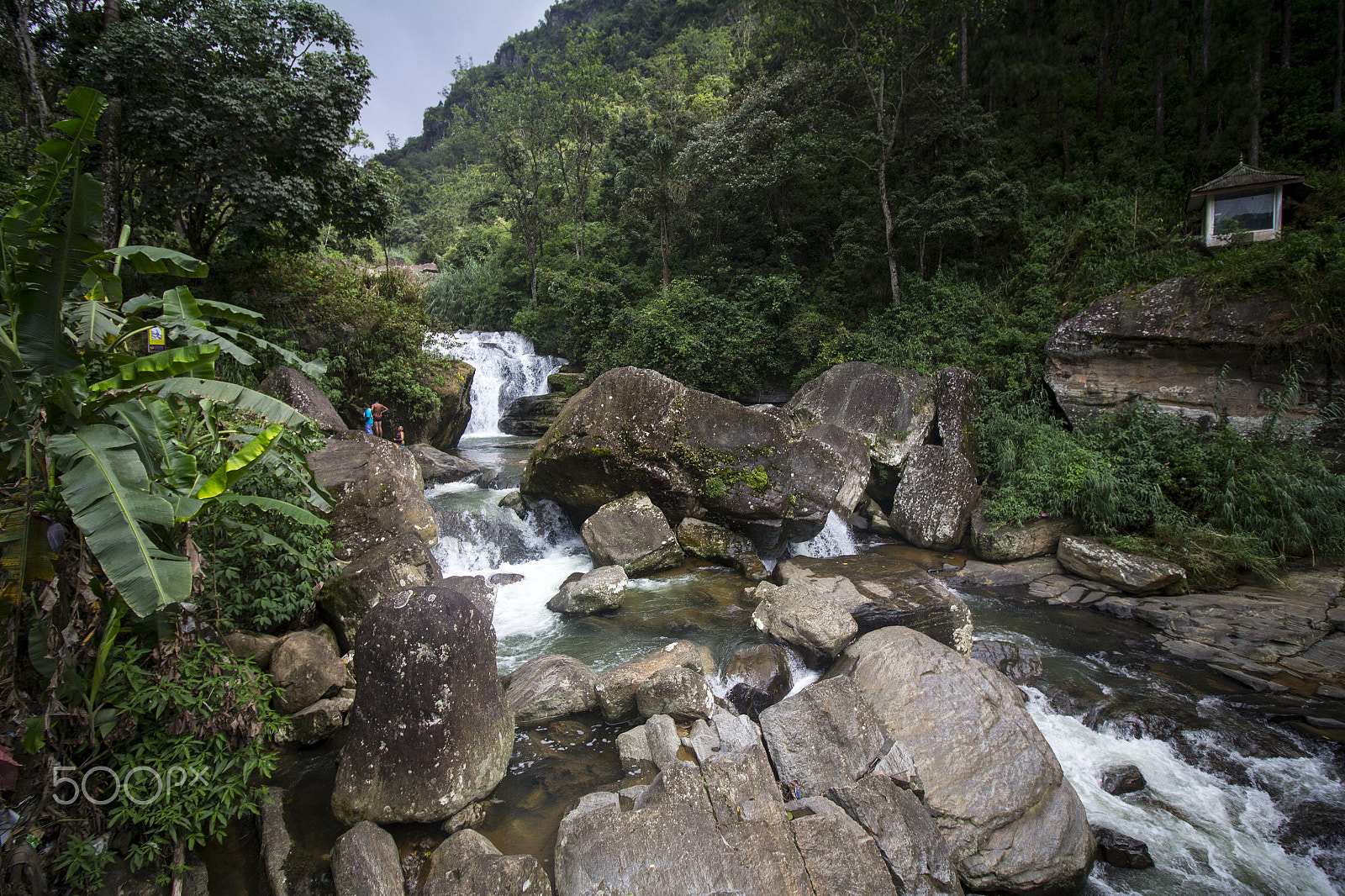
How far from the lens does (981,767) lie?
4.82 metres

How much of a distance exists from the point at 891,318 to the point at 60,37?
60.1 ft

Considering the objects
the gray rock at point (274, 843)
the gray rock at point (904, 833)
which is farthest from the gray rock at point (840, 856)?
the gray rock at point (274, 843)

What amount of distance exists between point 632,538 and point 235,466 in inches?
253

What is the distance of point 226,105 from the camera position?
34.3 ft

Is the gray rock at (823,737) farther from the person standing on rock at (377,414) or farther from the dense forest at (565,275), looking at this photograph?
the person standing on rock at (377,414)

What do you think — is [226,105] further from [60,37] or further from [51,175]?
[51,175]

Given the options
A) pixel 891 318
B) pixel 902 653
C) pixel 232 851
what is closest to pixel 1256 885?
pixel 902 653

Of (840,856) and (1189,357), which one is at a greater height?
(1189,357)

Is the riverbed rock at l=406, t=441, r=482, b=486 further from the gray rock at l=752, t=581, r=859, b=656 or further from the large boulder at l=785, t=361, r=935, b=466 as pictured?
the gray rock at l=752, t=581, r=859, b=656

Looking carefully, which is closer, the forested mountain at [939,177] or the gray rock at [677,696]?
the gray rock at [677,696]

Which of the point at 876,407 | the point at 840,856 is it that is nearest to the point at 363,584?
the point at 840,856

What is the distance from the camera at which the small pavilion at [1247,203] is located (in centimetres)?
1216

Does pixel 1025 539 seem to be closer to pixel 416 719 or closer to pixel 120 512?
pixel 416 719

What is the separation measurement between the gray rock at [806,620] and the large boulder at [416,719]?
11.8 ft
